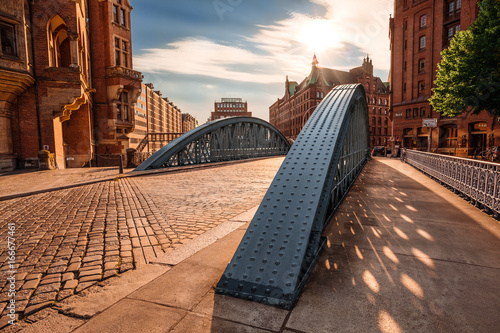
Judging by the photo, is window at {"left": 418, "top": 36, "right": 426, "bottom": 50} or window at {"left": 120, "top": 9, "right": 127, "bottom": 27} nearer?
window at {"left": 120, "top": 9, "right": 127, "bottom": 27}

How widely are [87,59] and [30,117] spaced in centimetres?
792

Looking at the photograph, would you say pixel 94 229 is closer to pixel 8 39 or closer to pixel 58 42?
pixel 8 39

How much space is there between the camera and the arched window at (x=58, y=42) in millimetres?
17609

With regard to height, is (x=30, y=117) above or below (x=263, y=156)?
above

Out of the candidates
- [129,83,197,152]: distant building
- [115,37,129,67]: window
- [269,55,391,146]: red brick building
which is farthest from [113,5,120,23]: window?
[269,55,391,146]: red brick building

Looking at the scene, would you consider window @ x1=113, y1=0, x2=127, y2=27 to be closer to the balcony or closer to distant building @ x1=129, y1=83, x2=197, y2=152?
the balcony

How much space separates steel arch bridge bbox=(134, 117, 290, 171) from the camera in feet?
51.0

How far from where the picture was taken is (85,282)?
294 centimetres

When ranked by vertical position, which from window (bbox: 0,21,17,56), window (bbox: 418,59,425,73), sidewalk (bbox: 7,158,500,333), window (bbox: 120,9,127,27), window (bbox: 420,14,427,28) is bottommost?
sidewalk (bbox: 7,158,500,333)

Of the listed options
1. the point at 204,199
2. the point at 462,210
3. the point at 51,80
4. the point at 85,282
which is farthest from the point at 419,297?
the point at 51,80

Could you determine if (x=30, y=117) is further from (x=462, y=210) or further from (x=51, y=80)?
(x=462, y=210)

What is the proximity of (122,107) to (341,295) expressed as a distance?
2610cm

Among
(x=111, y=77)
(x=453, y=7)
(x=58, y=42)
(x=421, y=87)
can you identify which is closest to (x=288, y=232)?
(x=58, y=42)

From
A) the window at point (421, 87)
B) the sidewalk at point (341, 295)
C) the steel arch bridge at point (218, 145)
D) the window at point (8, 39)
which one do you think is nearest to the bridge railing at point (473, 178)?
the sidewalk at point (341, 295)
